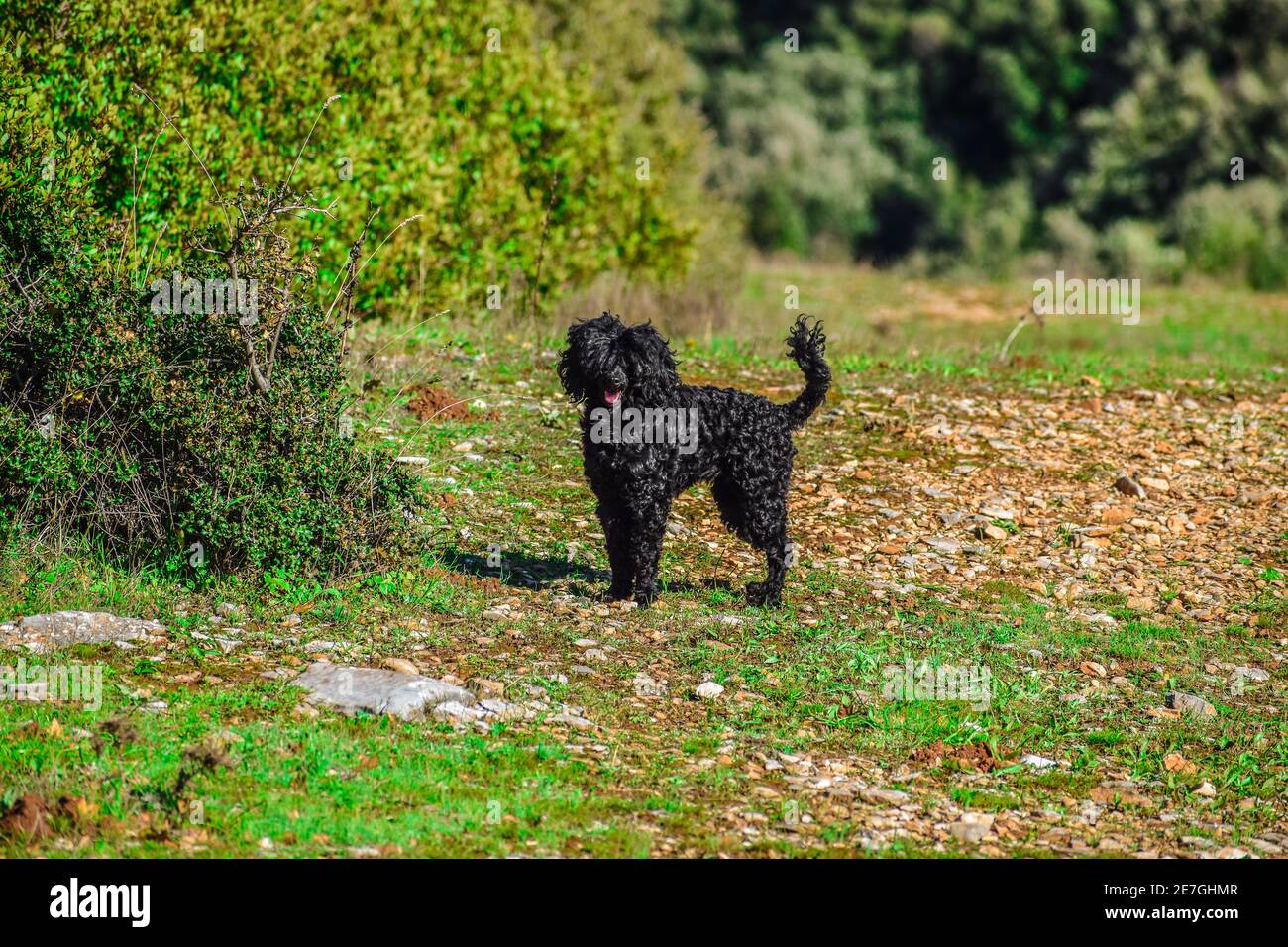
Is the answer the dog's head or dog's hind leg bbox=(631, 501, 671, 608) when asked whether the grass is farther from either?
the dog's head

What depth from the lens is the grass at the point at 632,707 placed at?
6.31 meters

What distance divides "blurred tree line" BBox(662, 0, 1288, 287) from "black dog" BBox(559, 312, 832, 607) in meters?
24.7

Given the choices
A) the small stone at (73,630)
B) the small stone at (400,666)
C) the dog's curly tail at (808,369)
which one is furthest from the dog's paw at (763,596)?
the small stone at (73,630)

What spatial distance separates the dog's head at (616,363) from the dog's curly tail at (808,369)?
0.95m

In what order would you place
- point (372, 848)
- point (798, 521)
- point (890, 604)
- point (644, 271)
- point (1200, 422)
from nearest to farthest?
point (372, 848)
point (890, 604)
point (798, 521)
point (1200, 422)
point (644, 271)

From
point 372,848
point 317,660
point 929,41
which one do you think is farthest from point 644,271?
point 929,41

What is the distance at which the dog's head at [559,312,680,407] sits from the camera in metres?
8.72

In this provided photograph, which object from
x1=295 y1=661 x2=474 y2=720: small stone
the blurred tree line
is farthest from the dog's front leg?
the blurred tree line

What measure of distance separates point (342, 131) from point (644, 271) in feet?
23.3

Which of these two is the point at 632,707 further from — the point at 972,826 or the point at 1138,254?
the point at 1138,254

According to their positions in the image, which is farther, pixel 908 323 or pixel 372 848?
pixel 908 323

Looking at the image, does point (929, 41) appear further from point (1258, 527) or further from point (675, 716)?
point (675, 716)

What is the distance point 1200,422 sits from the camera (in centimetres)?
1438

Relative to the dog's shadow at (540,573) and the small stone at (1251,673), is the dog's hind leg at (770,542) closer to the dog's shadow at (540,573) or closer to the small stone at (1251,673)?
the dog's shadow at (540,573)
